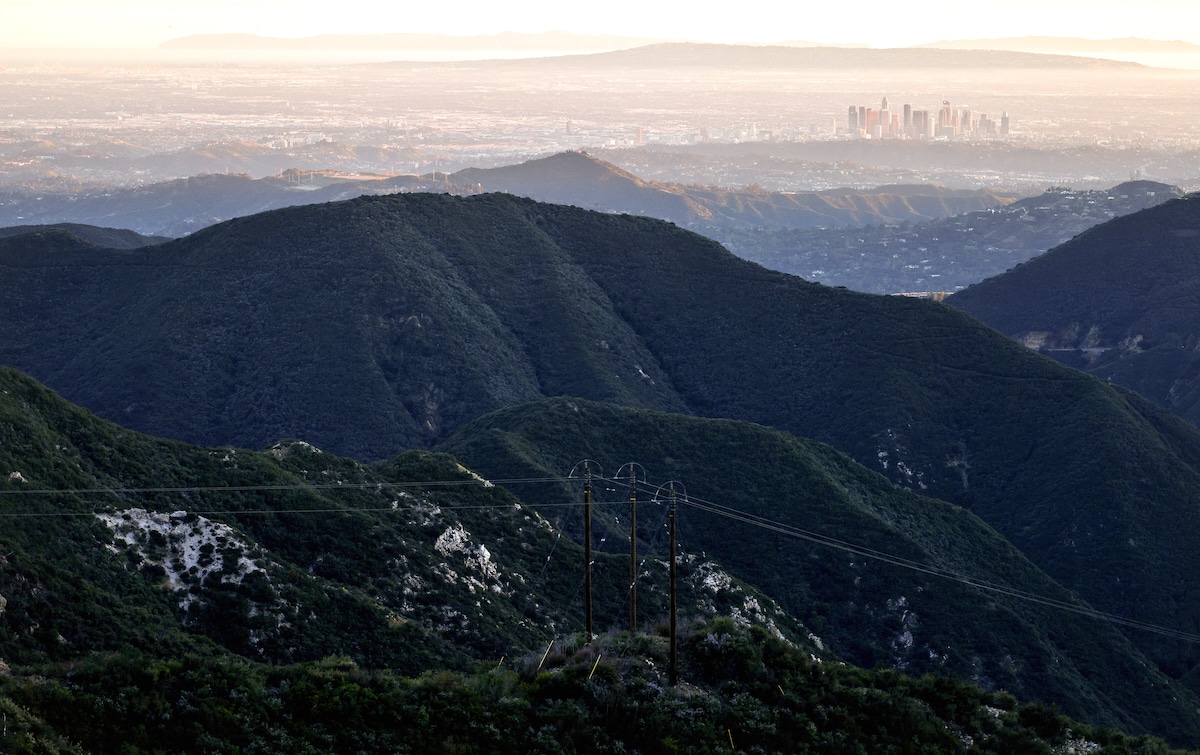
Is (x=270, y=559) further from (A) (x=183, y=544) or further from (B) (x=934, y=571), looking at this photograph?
(B) (x=934, y=571)

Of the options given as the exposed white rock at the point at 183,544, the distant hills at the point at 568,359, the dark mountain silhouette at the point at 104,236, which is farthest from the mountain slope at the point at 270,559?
the dark mountain silhouette at the point at 104,236

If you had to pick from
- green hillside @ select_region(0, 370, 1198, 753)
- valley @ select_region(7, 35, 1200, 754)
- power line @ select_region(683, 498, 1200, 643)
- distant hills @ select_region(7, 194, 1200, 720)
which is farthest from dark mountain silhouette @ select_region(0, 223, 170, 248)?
power line @ select_region(683, 498, 1200, 643)

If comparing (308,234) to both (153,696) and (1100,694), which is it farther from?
(153,696)

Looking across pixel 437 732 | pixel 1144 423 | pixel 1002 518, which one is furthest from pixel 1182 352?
pixel 437 732

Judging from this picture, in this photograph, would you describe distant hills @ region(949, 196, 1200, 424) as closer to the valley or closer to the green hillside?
the valley

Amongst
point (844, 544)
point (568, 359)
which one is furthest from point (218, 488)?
point (568, 359)
